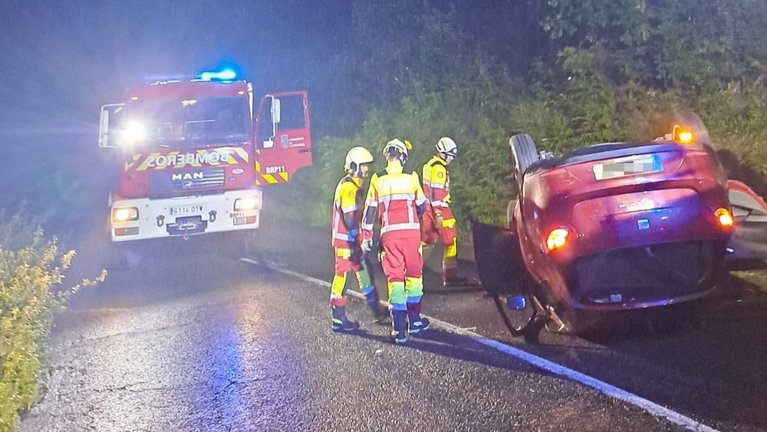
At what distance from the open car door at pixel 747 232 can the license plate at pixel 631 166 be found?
170 centimetres

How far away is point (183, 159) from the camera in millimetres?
11711

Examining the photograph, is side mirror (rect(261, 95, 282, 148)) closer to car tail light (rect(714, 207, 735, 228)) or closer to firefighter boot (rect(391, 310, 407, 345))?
firefighter boot (rect(391, 310, 407, 345))

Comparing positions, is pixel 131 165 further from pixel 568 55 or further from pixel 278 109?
pixel 568 55

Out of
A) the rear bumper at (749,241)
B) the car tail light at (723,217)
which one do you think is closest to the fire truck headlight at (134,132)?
the rear bumper at (749,241)

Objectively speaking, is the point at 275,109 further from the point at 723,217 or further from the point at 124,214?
the point at 723,217

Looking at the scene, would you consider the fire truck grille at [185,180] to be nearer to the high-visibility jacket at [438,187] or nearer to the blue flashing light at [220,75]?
the blue flashing light at [220,75]

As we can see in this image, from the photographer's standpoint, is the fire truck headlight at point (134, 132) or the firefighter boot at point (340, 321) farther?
the fire truck headlight at point (134, 132)

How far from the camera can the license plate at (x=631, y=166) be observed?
580cm

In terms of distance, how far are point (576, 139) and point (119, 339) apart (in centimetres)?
731

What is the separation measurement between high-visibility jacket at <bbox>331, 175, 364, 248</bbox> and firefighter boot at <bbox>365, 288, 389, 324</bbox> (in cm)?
55

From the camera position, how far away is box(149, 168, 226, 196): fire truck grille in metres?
11.7

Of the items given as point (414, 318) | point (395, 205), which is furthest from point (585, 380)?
point (395, 205)

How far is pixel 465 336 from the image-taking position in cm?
682

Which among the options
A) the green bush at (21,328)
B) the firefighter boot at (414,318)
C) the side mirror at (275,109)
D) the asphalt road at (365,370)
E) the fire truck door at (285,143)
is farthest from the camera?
the fire truck door at (285,143)
